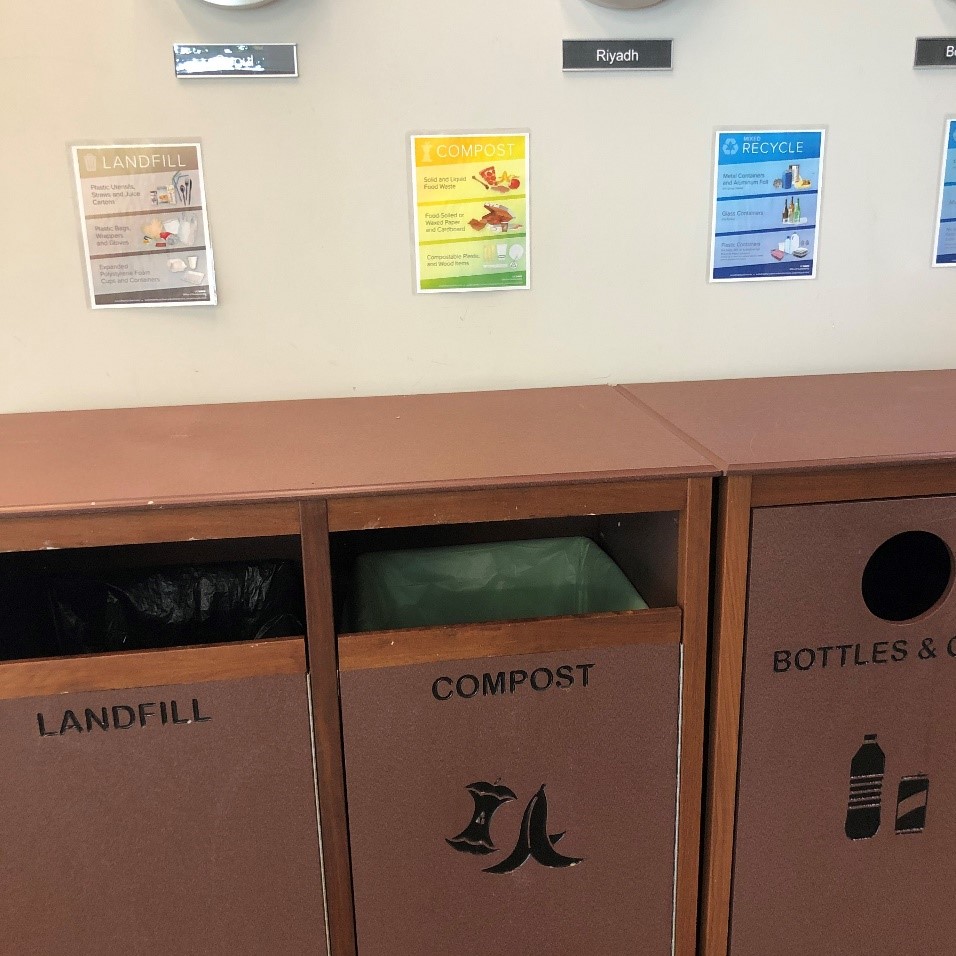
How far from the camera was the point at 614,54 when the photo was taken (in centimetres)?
128

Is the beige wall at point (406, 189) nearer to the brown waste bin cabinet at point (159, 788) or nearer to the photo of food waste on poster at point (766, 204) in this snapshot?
the photo of food waste on poster at point (766, 204)

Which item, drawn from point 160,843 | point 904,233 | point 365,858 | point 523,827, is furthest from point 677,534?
point 904,233

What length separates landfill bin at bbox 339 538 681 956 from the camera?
37.1 inches

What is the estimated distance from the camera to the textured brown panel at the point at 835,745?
97 centimetres

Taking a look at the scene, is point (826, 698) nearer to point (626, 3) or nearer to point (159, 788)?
point (159, 788)

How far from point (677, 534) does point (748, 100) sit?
764 millimetres

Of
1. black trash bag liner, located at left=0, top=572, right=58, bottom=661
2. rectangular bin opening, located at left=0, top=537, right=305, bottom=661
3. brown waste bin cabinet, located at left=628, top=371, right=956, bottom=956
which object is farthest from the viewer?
rectangular bin opening, located at left=0, top=537, right=305, bottom=661

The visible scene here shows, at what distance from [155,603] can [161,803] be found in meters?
0.41

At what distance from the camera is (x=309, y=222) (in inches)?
50.6

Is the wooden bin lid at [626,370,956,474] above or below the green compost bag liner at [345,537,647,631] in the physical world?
above

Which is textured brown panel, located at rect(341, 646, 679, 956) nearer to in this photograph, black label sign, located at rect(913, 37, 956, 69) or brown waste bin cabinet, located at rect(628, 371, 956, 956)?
brown waste bin cabinet, located at rect(628, 371, 956, 956)

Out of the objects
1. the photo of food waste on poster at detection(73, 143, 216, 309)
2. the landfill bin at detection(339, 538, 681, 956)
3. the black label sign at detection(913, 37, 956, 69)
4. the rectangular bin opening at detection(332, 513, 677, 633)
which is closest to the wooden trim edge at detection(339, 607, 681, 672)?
the landfill bin at detection(339, 538, 681, 956)

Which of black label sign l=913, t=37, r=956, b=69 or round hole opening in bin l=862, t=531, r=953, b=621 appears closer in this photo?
round hole opening in bin l=862, t=531, r=953, b=621

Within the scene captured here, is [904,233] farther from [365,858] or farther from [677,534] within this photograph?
[365,858]
